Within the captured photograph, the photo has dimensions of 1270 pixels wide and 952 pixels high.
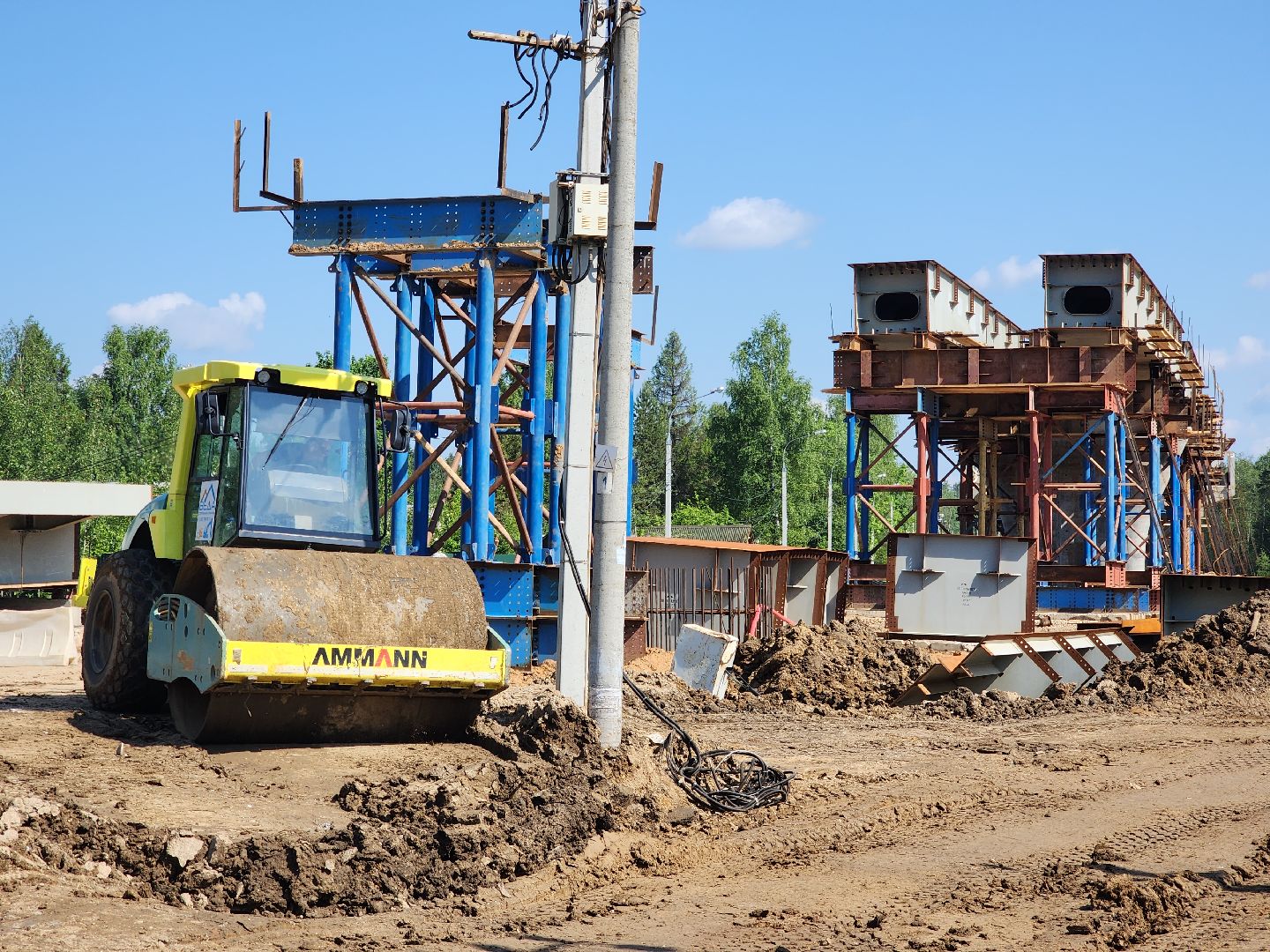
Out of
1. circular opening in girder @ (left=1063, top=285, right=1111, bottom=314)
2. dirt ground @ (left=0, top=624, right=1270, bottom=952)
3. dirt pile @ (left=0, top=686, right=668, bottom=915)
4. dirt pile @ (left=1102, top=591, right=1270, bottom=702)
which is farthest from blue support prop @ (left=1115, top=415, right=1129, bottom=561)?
dirt pile @ (left=0, top=686, right=668, bottom=915)

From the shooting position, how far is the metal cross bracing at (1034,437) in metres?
36.7

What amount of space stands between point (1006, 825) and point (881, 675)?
910 centimetres

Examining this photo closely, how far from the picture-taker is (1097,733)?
15.2 meters

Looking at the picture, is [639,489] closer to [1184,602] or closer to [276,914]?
[1184,602]

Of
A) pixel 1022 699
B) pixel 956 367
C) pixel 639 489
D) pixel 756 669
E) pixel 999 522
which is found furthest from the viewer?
pixel 639 489

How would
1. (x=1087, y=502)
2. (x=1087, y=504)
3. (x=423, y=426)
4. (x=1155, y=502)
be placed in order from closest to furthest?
(x=423, y=426)
(x=1155, y=502)
(x=1087, y=504)
(x=1087, y=502)

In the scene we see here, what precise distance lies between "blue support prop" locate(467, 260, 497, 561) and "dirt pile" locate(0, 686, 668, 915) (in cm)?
1066

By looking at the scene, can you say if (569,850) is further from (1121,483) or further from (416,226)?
(1121,483)

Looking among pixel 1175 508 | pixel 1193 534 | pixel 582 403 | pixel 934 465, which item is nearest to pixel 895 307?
pixel 934 465

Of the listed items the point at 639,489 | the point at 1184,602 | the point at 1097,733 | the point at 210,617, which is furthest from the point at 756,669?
the point at 639,489

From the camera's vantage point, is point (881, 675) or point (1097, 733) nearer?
point (1097, 733)

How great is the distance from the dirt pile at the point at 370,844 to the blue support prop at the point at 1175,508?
141 ft

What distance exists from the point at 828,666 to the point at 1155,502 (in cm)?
2685

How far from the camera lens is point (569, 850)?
349 inches
